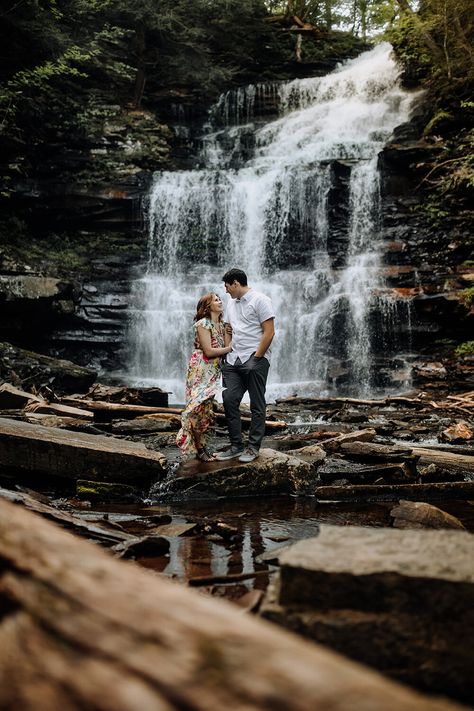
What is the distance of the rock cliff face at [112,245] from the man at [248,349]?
40.3 feet

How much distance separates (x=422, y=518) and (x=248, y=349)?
2431 mm

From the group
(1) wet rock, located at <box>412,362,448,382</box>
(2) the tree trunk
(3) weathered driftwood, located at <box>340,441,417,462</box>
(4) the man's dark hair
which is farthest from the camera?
(2) the tree trunk

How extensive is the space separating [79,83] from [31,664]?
2603 cm

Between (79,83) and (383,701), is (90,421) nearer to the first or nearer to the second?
(383,701)

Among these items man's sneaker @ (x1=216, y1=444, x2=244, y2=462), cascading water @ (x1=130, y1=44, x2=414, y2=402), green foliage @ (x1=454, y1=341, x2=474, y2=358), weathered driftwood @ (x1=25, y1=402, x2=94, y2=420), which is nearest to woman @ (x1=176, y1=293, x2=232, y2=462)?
man's sneaker @ (x1=216, y1=444, x2=244, y2=462)

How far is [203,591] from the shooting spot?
9.86 feet

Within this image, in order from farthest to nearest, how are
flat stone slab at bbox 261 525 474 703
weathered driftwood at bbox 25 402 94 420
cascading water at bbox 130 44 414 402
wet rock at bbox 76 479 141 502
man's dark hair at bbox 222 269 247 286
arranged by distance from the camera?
cascading water at bbox 130 44 414 402, weathered driftwood at bbox 25 402 94 420, man's dark hair at bbox 222 269 247 286, wet rock at bbox 76 479 141 502, flat stone slab at bbox 261 525 474 703

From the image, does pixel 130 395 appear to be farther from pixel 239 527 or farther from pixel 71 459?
pixel 239 527

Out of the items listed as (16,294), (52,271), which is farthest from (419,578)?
(52,271)

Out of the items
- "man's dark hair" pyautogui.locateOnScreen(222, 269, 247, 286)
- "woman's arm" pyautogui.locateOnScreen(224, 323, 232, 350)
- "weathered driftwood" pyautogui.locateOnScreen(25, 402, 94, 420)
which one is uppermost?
"man's dark hair" pyautogui.locateOnScreen(222, 269, 247, 286)

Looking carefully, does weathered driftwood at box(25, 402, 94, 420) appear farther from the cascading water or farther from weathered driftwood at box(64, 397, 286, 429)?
the cascading water

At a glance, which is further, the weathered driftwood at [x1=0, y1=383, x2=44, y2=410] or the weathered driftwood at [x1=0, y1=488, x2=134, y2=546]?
the weathered driftwood at [x1=0, y1=383, x2=44, y2=410]

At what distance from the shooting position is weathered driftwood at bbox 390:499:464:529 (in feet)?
14.4

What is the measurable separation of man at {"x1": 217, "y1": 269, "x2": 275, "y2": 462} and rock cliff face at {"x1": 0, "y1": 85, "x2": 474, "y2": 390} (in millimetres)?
12294
